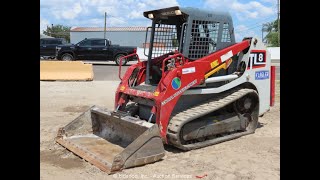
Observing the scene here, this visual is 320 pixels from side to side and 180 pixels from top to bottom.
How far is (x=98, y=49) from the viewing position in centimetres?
2445

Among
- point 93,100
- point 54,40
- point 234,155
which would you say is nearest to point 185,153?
point 234,155

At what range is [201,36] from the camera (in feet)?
23.2

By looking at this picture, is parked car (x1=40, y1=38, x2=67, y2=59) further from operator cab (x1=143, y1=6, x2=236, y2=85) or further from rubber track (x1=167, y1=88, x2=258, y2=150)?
rubber track (x1=167, y1=88, x2=258, y2=150)

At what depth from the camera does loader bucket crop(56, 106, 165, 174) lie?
217 inches

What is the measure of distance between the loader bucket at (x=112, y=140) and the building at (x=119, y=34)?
6114 centimetres

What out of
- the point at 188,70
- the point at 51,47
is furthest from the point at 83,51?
the point at 188,70

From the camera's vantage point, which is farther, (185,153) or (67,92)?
(67,92)

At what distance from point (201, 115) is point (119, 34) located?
65.4 m

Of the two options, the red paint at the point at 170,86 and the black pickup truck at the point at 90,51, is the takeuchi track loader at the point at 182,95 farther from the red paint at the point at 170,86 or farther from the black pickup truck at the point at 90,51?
the black pickup truck at the point at 90,51

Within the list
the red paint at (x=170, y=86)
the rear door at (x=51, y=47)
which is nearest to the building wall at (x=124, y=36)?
the rear door at (x=51, y=47)

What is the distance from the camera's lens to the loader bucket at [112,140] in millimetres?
5508

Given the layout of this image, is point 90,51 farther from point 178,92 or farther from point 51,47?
point 178,92
